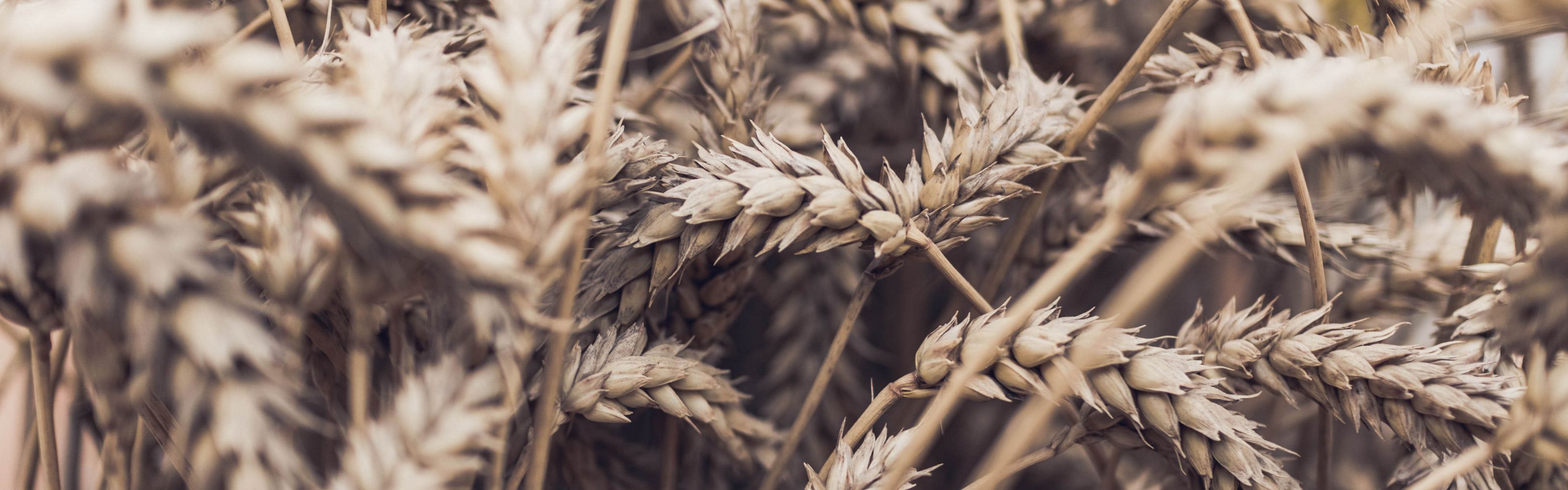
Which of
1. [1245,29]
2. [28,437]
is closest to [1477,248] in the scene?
[1245,29]

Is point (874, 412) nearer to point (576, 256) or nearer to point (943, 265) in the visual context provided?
point (943, 265)

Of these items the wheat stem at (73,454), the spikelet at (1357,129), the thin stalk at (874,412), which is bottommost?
the wheat stem at (73,454)

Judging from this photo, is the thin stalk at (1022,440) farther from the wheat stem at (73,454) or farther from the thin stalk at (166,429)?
the wheat stem at (73,454)

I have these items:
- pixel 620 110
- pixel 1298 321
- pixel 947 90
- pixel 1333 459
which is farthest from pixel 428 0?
pixel 1333 459

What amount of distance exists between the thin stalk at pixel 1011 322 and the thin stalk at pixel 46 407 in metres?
0.46

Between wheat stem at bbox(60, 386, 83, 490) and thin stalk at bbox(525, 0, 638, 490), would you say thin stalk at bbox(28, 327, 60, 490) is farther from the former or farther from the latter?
thin stalk at bbox(525, 0, 638, 490)

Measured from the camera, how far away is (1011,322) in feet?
1.35

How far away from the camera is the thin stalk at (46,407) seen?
0.41 meters

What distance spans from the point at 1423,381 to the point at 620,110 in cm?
57

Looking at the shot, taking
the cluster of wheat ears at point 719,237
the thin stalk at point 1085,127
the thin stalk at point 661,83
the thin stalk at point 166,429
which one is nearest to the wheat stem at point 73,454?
the cluster of wheat ears at point 719,237

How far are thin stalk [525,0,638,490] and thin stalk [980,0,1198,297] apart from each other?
345 millimetres

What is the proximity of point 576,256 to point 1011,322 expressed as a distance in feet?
0.75

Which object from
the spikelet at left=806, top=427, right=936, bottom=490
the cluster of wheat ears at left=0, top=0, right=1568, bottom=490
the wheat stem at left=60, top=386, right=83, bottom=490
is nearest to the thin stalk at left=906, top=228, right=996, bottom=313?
the cluster of wheat ears at left=0, top=0, right=1568, bottom=490

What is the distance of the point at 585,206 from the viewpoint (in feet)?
1.25
